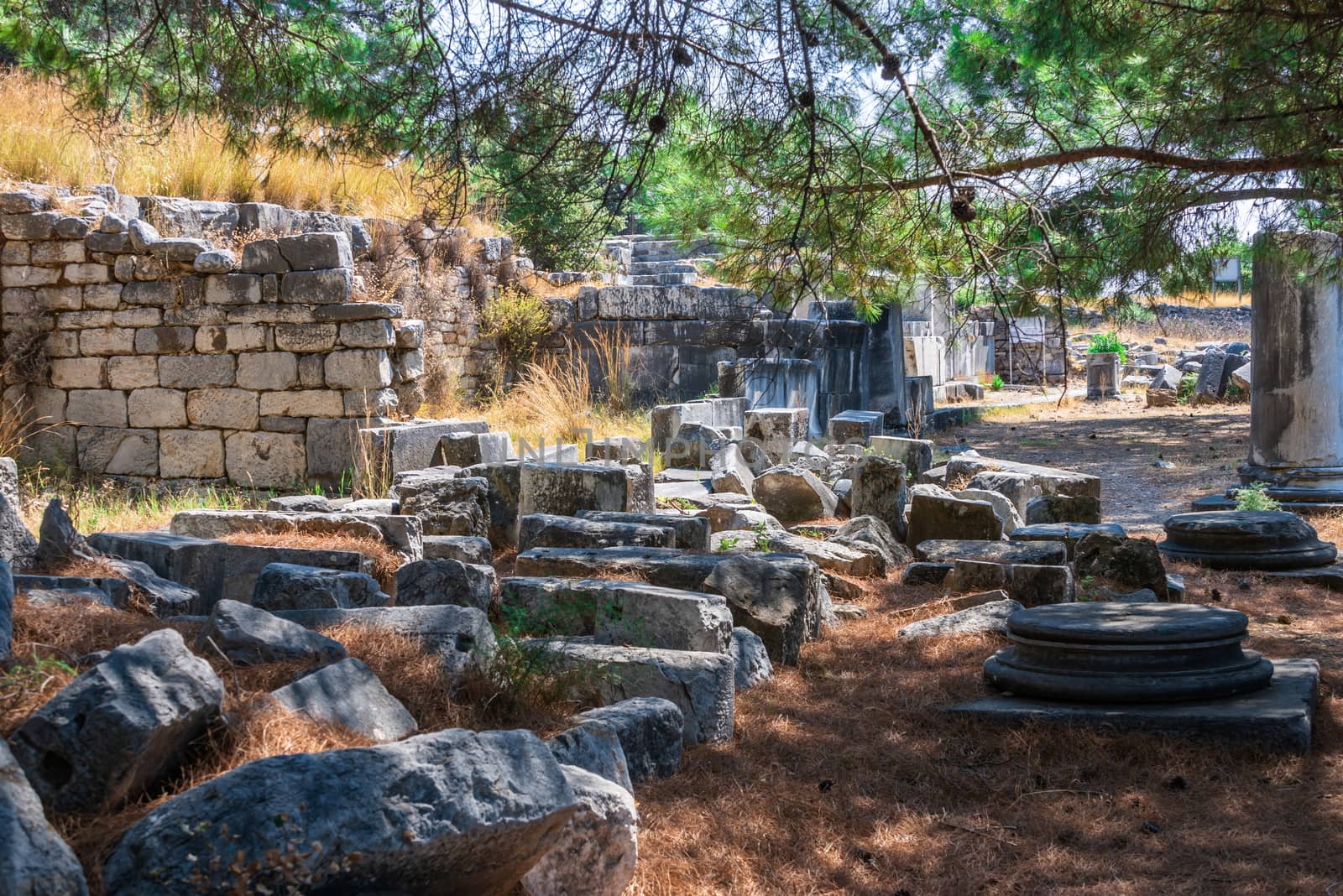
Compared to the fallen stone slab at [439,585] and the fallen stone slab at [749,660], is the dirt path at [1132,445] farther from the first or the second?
the fallen stone slab at [439,585]

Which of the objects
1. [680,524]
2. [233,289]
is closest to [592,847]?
[680,524]

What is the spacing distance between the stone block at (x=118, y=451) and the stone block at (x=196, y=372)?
20.4 inches

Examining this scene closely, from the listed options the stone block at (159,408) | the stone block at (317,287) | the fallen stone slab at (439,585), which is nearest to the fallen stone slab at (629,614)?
the fallen stone slab at (439,585)


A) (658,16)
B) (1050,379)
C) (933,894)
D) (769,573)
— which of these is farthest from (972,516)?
(1050,379)

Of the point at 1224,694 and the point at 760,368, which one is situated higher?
the point at 760,368

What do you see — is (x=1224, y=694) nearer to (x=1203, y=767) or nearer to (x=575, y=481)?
(x=1203, y=767)

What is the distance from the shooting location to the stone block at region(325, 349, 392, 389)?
938cm

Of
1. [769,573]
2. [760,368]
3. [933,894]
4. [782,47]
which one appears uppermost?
[782,47]

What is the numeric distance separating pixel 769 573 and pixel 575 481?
8.08ft

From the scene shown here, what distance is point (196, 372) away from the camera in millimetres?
9852

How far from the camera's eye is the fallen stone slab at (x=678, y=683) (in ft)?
12.9

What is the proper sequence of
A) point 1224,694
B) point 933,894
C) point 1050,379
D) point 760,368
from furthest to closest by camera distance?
point 1050,379 < point 760,368 < point 1224,694 < point 933,894

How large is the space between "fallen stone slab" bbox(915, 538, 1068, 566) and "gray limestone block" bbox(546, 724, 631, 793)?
147 inches

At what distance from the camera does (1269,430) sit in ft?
33.6
